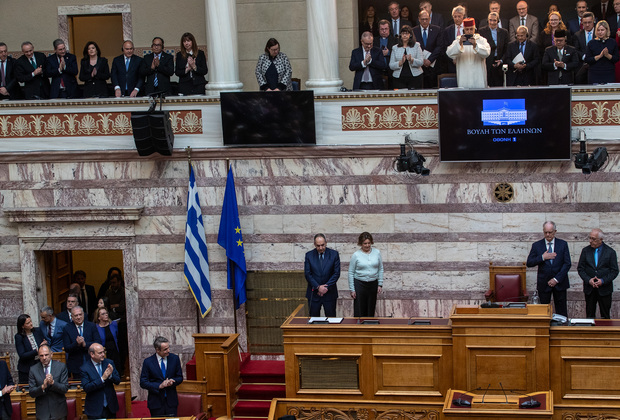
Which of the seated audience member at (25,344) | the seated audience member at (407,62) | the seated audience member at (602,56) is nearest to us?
the seated audience member at (25,344)

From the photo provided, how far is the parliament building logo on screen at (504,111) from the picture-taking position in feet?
49.6

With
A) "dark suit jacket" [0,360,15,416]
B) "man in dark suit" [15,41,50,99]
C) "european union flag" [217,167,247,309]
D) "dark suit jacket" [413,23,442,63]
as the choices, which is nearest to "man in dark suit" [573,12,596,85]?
"dark suit jacket" [413,23,442,63]

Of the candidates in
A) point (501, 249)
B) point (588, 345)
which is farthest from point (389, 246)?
point (588, 345)

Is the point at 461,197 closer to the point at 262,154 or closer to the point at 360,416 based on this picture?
the point at 262,154

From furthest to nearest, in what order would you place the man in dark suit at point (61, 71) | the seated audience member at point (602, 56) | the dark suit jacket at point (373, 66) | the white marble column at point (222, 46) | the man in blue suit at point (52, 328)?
the man in dark suit at point (61, 71) < the white marble column at point (222, 46) < the dark suit jacket at point (373, 66) < the seated audience member at point (602, 56) < the man in blue suit at point (52, 328)

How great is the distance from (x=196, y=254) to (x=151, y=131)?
1990 mm

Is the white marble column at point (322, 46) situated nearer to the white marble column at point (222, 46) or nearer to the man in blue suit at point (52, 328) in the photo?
the white marble column at point (222, 46)

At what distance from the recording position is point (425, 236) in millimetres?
15609

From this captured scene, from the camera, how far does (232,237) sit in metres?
15.7

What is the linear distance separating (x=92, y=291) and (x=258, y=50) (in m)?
5.22

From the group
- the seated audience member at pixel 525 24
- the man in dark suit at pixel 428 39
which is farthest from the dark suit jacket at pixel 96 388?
the seated audience member at pixel 525 24

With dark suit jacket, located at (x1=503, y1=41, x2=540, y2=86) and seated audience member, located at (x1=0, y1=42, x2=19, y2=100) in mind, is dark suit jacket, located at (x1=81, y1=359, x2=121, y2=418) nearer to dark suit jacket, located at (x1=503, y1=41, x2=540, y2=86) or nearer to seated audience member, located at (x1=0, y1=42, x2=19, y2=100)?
seated audience member, located at (x1=0, y1=42, x2=19, y2=100)

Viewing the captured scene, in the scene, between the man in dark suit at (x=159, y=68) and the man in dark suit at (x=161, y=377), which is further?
the man in dark suit at (x=159, y=68)

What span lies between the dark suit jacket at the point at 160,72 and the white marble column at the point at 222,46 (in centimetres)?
65
